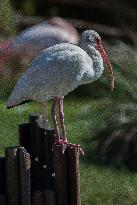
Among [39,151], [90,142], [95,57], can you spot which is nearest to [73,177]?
[39,151]

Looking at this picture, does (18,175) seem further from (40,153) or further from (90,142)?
(90,142)

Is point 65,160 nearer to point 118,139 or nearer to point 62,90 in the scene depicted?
point 62,90

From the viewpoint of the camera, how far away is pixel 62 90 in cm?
530

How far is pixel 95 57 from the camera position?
546cm

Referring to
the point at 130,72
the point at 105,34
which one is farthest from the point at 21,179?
the point at 105,34

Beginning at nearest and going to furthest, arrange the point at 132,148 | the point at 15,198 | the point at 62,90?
1. the point at 15,198
2. the point at 62,90
3. the point at 132,148

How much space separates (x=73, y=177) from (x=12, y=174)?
0.99 ft

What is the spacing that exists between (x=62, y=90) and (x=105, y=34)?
394cm

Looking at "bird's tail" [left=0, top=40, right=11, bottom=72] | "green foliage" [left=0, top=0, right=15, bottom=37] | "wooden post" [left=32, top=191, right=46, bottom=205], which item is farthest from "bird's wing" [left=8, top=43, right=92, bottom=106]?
"green foliage" [left=0, top=0, right=15, bottom=37]

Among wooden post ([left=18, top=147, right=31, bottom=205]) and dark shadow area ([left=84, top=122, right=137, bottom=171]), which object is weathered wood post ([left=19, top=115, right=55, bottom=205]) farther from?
dark shadow area ([left=84, top=122, right=137, bottom=171])

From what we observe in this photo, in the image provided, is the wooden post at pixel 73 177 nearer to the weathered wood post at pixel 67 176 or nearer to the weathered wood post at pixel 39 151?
the weathered wood post at pixel 67 176

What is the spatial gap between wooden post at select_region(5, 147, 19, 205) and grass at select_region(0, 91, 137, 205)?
2.23 m

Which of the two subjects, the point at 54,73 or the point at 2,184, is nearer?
the point at 2,184

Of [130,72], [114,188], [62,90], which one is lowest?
[114,188]
